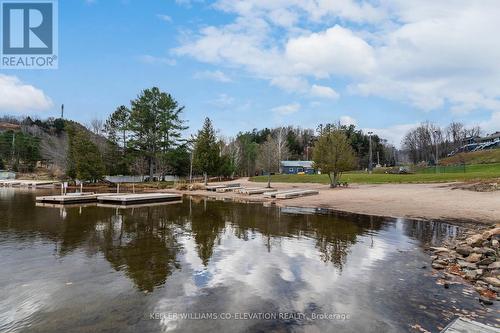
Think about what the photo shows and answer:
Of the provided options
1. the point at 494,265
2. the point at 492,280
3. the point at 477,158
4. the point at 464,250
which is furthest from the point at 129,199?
the point at 477,158

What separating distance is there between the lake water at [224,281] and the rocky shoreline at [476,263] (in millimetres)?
343

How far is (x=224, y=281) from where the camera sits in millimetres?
7652

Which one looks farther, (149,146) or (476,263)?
(149,146)

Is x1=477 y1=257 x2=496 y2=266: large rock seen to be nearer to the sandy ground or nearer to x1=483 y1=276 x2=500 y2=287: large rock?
x1=483 y1=276 x2=500 y2=287: large rock

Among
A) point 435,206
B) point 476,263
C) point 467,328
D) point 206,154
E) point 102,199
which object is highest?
point 206,154

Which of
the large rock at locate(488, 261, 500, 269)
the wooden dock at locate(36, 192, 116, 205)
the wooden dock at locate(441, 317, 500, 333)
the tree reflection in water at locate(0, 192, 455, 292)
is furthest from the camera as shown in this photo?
the wooden dock at locate(36, 192, 116, 205)

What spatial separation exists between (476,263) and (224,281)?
6769 millimetres

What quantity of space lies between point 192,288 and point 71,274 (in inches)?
126

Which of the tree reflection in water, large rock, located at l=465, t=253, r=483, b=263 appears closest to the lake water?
the tree reflection in water

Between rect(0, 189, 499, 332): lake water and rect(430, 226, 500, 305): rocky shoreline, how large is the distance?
13.5 inches

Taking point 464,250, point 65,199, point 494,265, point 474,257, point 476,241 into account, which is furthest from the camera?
point 65,199

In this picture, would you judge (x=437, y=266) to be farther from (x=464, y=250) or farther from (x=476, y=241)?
(x=476, y=241)

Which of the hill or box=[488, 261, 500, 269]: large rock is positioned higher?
the hill

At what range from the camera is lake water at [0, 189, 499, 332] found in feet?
18.5
